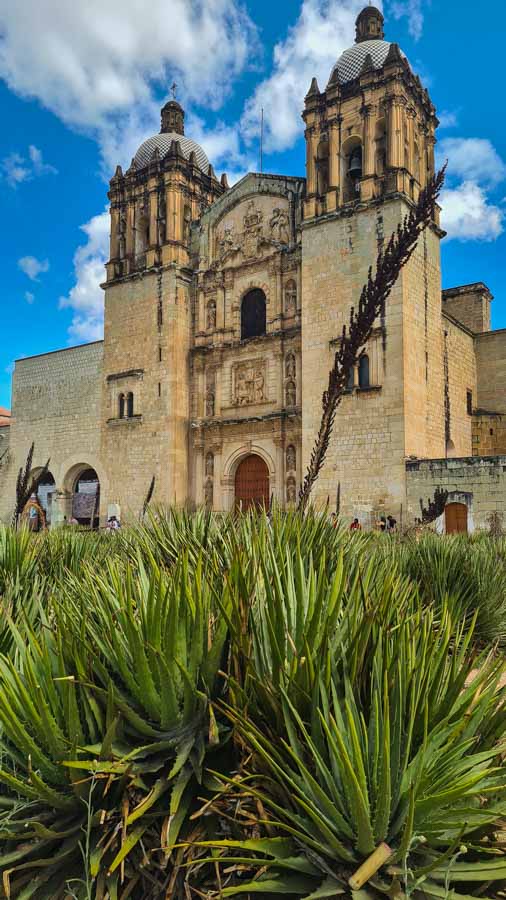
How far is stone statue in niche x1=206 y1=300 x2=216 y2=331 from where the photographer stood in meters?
18.4

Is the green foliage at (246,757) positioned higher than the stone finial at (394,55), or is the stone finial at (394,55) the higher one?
the stone finial at (394,55)

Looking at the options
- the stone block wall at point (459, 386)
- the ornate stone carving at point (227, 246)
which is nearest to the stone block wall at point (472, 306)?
the stone block wall at point (459, 386)

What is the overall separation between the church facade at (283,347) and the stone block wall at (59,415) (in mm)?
80

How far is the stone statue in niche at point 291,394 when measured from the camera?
53.8 feet

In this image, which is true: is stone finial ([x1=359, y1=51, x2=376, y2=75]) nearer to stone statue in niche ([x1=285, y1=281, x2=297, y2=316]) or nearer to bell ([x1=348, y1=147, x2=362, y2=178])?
bell ([x1=348, y1=147, x2=362, y2=178])

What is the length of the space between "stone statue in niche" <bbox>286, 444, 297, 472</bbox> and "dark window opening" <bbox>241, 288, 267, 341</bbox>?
3.71 meters

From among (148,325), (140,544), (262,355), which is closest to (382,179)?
(262,355)

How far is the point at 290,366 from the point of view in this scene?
16562mm

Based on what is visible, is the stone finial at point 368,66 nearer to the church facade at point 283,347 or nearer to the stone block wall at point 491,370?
the church facade at point 283,347

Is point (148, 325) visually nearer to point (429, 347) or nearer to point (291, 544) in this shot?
point (429, 347)

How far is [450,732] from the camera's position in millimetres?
1535

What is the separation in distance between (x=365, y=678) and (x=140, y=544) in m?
2.20

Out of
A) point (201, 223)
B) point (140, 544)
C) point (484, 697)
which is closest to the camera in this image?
point (484, 697)

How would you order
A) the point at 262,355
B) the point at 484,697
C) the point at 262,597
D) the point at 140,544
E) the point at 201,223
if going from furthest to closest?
the point at 201,223 < the point at 262,355 < the point at 140,544 < the point at 262,597 < the point at 484,697
